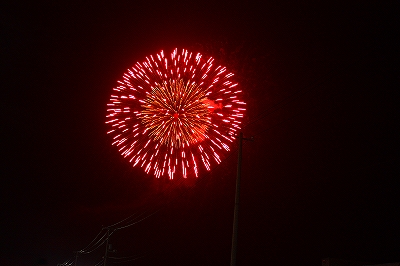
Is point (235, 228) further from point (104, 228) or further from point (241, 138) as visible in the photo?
point (104, 228)

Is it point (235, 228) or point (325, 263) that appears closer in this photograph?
point (235, 228)

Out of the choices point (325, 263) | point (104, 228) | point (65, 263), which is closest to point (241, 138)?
point (325, 263)

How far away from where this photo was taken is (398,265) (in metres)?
19.6

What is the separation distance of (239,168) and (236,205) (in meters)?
1.70

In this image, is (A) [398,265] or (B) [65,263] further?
(B) [65,263]

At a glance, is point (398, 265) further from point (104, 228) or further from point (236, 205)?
point (104, 228)

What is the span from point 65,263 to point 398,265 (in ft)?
297

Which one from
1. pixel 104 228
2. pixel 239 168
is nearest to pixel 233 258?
pixel 239 168

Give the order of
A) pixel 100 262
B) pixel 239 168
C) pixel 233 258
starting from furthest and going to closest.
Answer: pixel 100 262
pixel 239 168
pixel 233 258

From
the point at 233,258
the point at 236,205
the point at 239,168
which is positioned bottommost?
the point at 233,258

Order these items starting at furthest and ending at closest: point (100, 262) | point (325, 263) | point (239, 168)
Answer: point (100, 262) → point (325, 263) → point (239, 168)

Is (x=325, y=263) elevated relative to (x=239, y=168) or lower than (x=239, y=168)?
lower

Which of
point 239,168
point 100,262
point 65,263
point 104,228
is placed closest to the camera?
point 239,168

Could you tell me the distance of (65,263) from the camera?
102 metres
